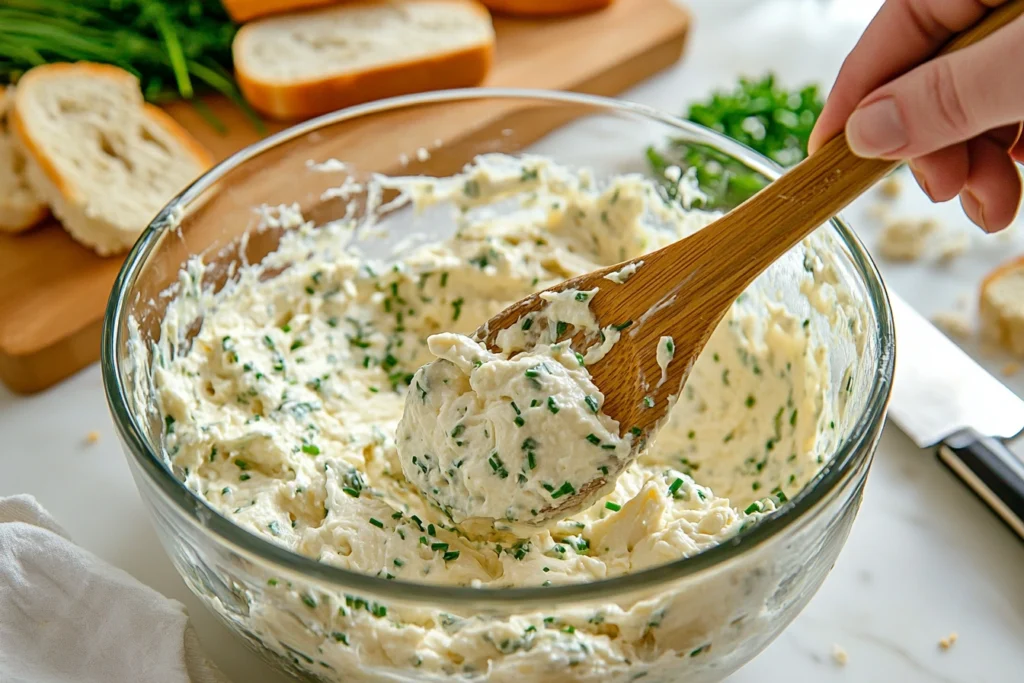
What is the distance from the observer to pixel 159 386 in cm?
154

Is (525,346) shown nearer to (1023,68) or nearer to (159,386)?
(159,386)

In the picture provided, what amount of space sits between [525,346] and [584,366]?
0.11m

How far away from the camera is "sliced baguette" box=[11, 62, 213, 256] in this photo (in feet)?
6.62

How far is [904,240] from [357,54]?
50.4 inches

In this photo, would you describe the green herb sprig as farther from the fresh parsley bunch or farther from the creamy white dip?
the fresh parsley bunch

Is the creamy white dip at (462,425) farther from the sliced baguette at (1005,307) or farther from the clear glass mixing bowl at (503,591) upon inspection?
the sliced baguette at (1005,307)

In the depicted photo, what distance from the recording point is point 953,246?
213cm

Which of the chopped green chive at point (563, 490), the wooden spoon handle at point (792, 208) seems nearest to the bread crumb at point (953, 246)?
the wooden spoon handle at point (792, 208)

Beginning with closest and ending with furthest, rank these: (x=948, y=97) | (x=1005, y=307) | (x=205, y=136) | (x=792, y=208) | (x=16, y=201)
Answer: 1. (x=948, y=97)
2. (x=792, y=208)
3. (x=1005, y=307)
4. (x=16, y=201)
5. (x=205, y=136)

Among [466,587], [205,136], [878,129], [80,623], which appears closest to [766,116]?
[878,129]

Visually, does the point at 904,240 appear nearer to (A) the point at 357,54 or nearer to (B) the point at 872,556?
(B) the point at 872,556

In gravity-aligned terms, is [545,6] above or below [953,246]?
above

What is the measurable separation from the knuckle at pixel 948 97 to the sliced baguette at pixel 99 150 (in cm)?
146

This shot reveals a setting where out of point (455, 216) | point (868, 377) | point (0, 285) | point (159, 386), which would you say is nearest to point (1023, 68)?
point (868, 377)
